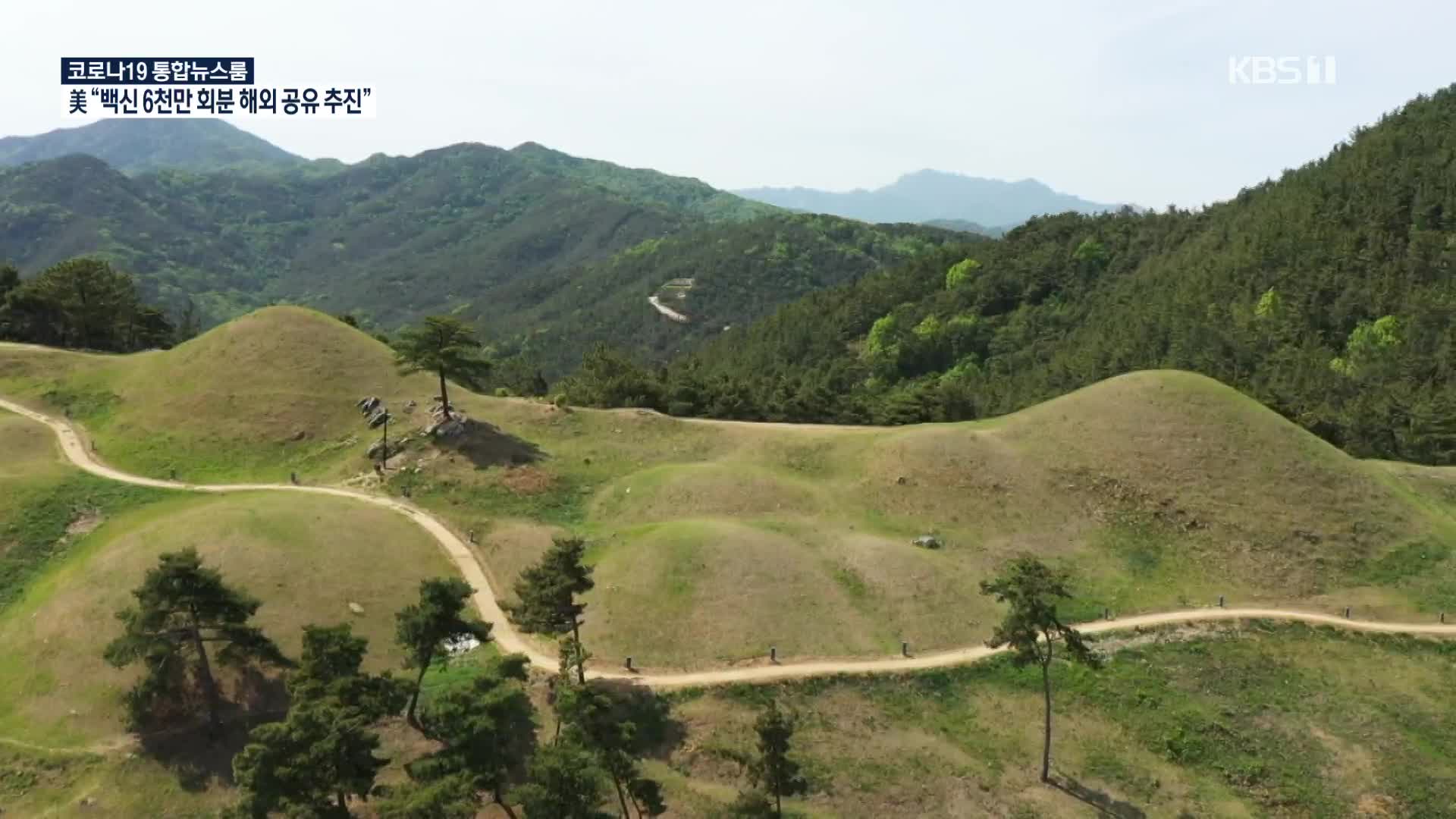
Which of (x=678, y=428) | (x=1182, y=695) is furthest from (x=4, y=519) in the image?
(x=1182, y=695)

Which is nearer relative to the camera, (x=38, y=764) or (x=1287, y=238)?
(x=38, y=764)

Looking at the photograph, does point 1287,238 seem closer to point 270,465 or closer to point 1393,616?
point 1393,616

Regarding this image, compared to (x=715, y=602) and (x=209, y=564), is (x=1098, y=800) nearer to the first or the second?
(x=715, y=602)

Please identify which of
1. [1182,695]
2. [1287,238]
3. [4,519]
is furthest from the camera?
[1287,238]

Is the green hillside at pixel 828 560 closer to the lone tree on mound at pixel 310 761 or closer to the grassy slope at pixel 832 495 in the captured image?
the grassy slope at pixel 832 495

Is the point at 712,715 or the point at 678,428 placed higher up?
the point at 678,428

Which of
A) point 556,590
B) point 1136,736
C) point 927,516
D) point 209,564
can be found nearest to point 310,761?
point 556,590
